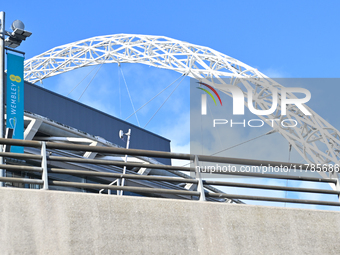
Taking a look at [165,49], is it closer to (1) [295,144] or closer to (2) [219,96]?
(2) [219,96]

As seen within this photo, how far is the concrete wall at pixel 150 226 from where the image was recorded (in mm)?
5941

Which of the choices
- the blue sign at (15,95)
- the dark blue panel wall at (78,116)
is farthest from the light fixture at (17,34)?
the dark blue panel wall at (78,116)

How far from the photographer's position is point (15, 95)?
52.1ft

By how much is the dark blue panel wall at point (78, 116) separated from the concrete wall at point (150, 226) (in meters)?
23.2

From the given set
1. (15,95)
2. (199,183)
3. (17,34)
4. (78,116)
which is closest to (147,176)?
(199,183)

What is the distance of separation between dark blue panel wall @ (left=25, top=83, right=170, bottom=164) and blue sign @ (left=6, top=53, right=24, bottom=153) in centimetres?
1272

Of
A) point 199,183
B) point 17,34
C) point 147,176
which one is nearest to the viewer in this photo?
point 147,176

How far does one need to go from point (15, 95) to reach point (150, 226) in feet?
36.1

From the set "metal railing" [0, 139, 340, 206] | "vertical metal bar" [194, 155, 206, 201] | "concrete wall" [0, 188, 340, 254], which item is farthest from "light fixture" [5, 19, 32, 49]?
"concrete wall" [0, 188, 340, 254]

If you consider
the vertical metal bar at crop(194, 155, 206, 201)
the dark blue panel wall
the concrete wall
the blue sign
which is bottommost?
the concrete wall

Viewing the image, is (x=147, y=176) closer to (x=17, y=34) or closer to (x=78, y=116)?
(x=17, y=34)

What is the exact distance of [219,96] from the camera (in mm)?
35438

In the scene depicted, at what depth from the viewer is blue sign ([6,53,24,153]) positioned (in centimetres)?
1512

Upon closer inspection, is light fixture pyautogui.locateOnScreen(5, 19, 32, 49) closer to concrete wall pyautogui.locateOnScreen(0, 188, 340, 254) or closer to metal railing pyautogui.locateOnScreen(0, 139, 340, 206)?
metal railing pyautogui.locateOnScreen(0, 139, 340, 206)
